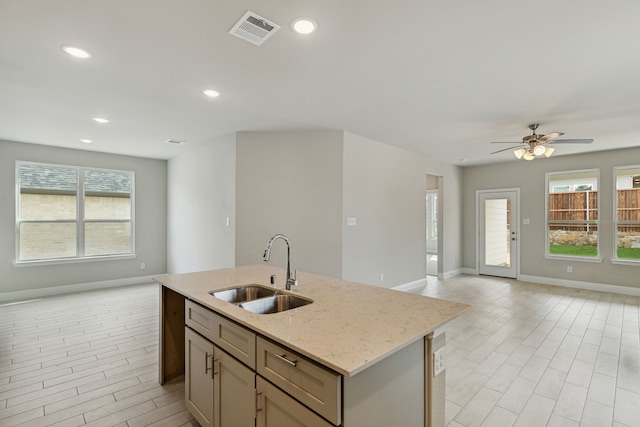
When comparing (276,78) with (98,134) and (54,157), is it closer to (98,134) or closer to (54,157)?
(98,134)

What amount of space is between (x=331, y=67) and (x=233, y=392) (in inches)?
96.2

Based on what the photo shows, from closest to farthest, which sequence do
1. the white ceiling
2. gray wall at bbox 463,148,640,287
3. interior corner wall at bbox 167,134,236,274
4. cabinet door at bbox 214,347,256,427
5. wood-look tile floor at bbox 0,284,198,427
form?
cabinet door at bbox 214,347,256,427
the white ceiling
wood-look tile floor at bbox 0,284,198,427
interior corner wall at bbox 167,134,236,274
gray wall at bbox 463,148,640,287

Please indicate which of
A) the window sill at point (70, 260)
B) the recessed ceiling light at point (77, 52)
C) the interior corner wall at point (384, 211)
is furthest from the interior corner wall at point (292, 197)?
the window sill at point (70, 260)

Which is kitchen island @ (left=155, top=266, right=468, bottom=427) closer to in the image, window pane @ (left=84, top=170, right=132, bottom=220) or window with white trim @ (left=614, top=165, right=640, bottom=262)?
window pane @ (left=84, top=170, right=132, bottom=220)

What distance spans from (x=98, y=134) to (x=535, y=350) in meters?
6.47

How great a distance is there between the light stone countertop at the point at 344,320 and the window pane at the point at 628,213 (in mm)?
6068

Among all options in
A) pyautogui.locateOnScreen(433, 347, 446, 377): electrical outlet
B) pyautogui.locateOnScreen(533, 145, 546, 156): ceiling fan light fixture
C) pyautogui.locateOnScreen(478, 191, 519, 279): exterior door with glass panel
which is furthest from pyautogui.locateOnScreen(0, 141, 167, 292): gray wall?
pyautogui.locateOnScreen(478, 191, 519, 279): exterior door with glass panel

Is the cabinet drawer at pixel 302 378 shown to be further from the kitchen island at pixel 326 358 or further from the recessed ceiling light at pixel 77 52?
the recessed ceiling light at pixel 77 52

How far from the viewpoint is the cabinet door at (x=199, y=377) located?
1795mm

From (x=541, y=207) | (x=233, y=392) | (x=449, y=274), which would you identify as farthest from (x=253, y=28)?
(x=541, y=207)

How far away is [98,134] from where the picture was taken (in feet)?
15.5

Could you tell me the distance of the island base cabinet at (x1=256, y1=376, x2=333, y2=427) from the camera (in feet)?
3.77

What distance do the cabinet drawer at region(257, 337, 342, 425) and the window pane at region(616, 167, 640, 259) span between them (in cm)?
701

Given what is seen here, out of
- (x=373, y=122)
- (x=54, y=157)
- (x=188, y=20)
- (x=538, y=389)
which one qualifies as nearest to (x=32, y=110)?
(x=54, y=157)
